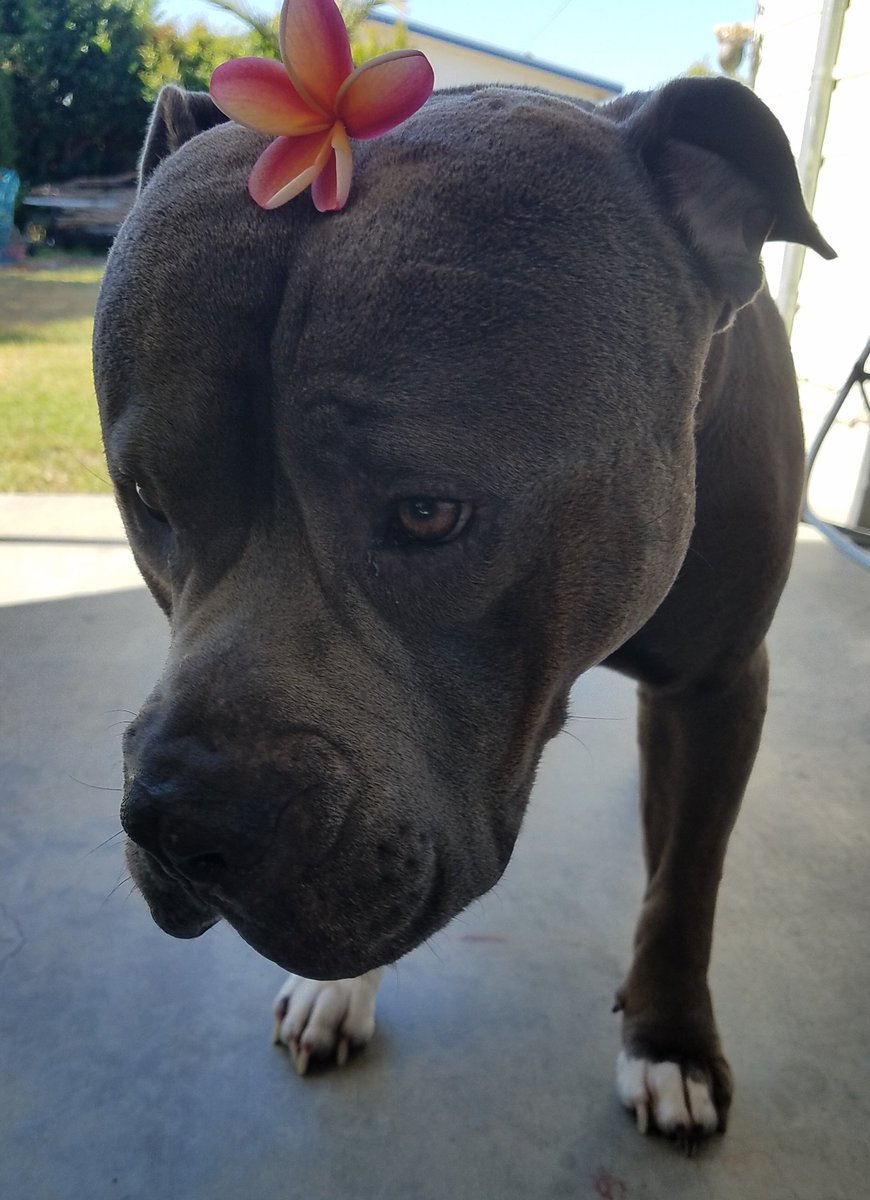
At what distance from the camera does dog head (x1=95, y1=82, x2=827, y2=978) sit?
104 cm

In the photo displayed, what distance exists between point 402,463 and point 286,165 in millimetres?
353

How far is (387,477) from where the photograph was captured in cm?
104

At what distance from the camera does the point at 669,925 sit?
1.70 m

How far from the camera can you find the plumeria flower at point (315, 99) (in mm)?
1041

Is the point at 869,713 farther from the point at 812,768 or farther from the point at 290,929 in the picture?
the point at 290,929

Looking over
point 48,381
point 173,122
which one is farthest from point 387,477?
point 48,381

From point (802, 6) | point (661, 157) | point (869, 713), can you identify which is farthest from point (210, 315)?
point (802, 6)

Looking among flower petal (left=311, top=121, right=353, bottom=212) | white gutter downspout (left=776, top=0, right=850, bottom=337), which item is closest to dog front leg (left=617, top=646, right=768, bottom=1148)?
flower petal (left=311, top=121, right=353, bottom=212)

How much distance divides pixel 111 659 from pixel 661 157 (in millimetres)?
2442

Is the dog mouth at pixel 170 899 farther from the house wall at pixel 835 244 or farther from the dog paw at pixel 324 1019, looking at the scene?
the house wall at pixel 835 244

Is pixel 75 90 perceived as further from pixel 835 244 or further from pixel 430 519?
pixel 430 519

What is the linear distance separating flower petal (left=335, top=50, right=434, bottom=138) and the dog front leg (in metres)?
0.99

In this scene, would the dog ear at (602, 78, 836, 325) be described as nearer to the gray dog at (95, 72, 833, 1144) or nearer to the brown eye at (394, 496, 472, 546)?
the gray dog at (95, 72, 833, 1144)

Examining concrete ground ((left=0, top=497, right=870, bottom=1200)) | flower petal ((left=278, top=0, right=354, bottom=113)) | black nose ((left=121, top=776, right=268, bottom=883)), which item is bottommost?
concrete ground ((left=0, top=497, right=870, bottom=1200))
